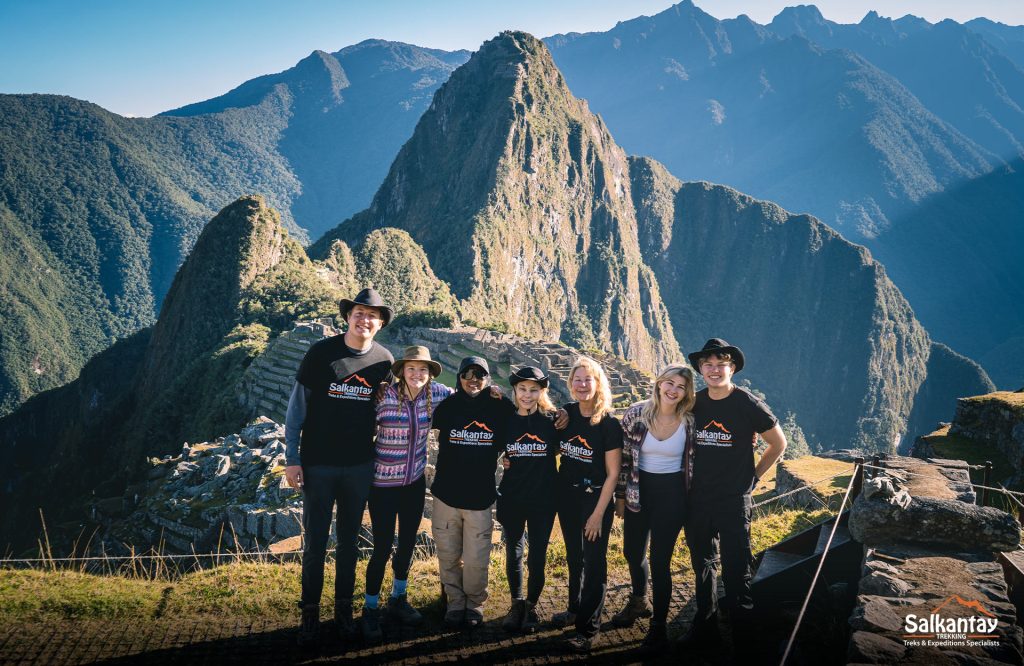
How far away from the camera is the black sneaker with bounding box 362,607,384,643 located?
4.82m

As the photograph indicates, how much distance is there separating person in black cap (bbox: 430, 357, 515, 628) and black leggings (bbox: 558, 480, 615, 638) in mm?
628

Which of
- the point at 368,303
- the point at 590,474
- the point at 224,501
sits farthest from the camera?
the point at 224,501

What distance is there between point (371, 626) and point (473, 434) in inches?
66.3

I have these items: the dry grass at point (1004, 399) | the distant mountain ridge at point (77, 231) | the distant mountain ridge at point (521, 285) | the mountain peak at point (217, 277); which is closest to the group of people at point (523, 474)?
the dry grass at point (1004, 399)

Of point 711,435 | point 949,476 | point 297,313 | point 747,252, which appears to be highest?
point 747,252

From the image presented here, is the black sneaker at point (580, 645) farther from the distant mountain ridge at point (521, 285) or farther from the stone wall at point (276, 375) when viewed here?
the distant mountain ridge at point (521, 285)

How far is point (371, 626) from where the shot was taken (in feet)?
16.0

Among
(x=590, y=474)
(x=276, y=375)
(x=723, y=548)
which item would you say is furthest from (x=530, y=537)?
(x=276, y=375)

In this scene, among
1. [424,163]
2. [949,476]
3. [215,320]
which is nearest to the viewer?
[949,476]

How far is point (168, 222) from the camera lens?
12775 centimetres

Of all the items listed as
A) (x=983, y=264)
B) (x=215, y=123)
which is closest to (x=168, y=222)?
(x=215, y=123)

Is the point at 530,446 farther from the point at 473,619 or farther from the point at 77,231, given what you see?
the point at 77,231

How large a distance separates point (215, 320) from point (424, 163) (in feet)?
213

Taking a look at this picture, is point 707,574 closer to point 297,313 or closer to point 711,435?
point 711,435
